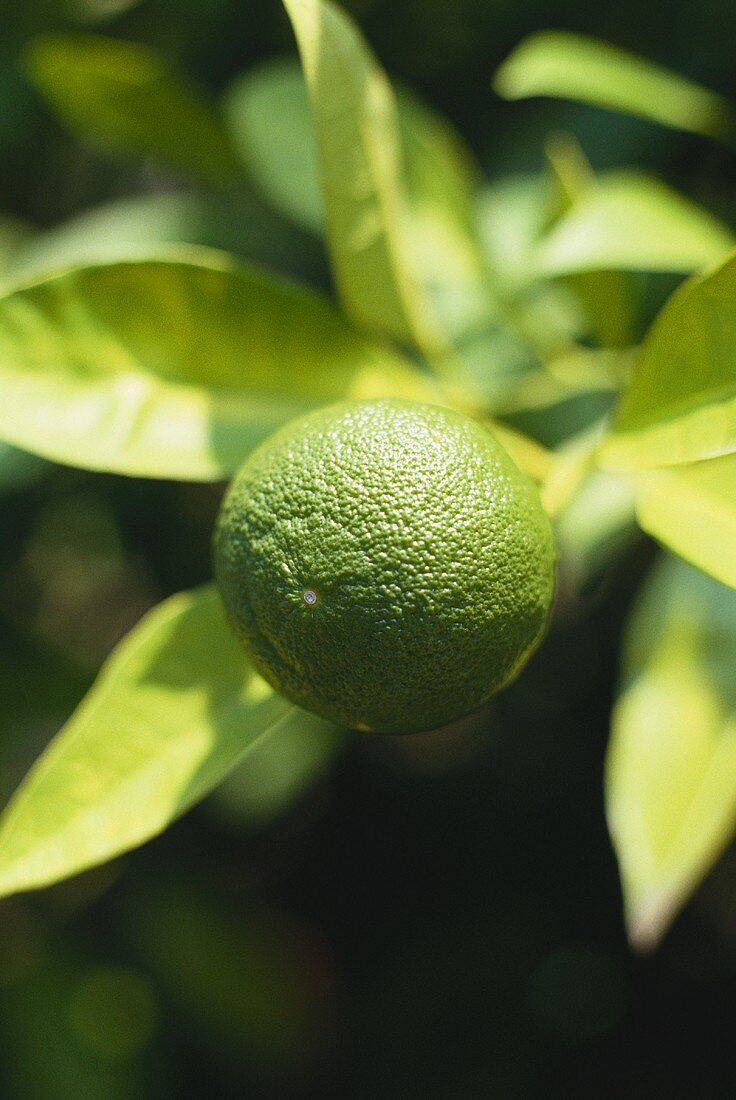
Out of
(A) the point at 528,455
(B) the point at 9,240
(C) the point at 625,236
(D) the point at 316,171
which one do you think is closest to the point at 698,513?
(A) the point at 528,455

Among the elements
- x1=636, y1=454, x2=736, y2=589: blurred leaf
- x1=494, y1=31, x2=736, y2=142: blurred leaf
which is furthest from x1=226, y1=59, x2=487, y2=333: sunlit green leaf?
x1=636, y1=454, x2=736, y2=589: blurred leaf

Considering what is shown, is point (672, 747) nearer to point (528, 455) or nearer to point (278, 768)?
point (528, 455)

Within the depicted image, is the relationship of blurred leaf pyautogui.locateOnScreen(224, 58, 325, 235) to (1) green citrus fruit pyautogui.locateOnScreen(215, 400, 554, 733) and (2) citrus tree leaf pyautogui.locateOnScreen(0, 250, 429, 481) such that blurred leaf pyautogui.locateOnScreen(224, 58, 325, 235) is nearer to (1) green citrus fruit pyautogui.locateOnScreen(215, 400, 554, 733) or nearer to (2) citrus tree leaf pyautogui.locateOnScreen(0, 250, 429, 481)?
(2) citrus tree leaf pyautogui.locateOnScreen(0, 250, 429, 481)

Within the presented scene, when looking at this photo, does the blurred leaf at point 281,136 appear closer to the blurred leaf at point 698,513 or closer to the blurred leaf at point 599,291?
the blurred leaf at point 599,291

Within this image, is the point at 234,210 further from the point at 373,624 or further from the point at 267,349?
the point at 373,624

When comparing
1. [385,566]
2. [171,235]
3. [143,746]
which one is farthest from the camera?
[171,235]
